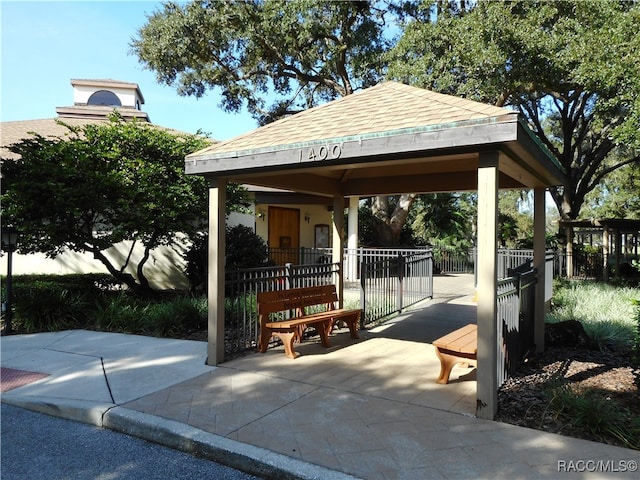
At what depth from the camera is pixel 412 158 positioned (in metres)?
4.25

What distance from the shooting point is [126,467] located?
3.20m

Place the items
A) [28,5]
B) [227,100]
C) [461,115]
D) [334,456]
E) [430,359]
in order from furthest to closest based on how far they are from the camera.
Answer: [227,100] < [28,5] < [430,359] < [461,115] < [334,456]

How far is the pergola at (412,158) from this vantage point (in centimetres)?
380

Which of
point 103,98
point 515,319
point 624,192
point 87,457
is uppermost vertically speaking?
point 103,98

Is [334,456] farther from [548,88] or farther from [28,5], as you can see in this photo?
[548,88]

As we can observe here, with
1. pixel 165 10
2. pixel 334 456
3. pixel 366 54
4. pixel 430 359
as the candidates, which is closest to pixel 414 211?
pixel 366 54

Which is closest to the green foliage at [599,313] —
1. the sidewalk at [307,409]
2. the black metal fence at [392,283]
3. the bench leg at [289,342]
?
the sidewalk at [307,409]

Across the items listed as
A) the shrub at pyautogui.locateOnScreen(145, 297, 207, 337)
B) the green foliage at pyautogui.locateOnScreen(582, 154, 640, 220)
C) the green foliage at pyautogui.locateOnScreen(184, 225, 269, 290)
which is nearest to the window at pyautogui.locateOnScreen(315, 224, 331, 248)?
the green foliage at pyautogui.locateOnScreen(184, 225, 269, 290)

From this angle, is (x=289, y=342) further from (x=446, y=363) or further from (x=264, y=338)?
(x=446, y=363)

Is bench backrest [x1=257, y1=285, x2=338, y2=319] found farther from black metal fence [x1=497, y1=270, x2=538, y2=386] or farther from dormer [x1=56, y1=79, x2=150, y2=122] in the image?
dormer [x1=56, y1=79, x2=150, y2=122]

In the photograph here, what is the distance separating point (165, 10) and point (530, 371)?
16.5 metres

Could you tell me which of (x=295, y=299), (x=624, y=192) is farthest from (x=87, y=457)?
(x=624, y=192)

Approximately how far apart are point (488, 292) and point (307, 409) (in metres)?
1.99

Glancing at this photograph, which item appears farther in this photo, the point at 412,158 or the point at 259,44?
the point at 259,44
